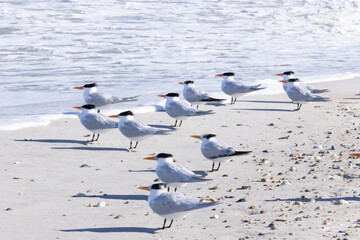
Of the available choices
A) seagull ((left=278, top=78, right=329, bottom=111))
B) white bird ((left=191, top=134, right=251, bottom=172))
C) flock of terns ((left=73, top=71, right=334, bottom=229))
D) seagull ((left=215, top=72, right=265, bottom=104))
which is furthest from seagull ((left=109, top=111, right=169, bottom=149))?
seagull ((left=278, top=78, right=329, bottom=111))

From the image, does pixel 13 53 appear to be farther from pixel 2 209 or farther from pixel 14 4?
pixel 2 209

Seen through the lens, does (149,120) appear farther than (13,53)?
No

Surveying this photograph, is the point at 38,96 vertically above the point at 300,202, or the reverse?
the point at 300,202

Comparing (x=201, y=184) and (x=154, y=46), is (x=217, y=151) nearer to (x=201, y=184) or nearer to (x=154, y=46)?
(x=201, y=184)

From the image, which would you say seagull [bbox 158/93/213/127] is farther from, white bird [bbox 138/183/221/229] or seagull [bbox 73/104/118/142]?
white bird [bbox 138/183/221/229]

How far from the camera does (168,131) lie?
9156mm

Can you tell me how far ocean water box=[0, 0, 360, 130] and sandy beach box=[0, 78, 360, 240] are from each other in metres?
1.75

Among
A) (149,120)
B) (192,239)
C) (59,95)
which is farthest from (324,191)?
(59,95)

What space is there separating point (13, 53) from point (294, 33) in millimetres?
9858

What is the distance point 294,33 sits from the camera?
896 inches

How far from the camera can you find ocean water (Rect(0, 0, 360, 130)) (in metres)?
13.0

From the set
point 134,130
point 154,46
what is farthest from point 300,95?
point 154,46

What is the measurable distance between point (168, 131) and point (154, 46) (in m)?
10.3

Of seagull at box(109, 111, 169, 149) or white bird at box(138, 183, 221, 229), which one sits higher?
white bird at box(138, 183, 221, 229)
